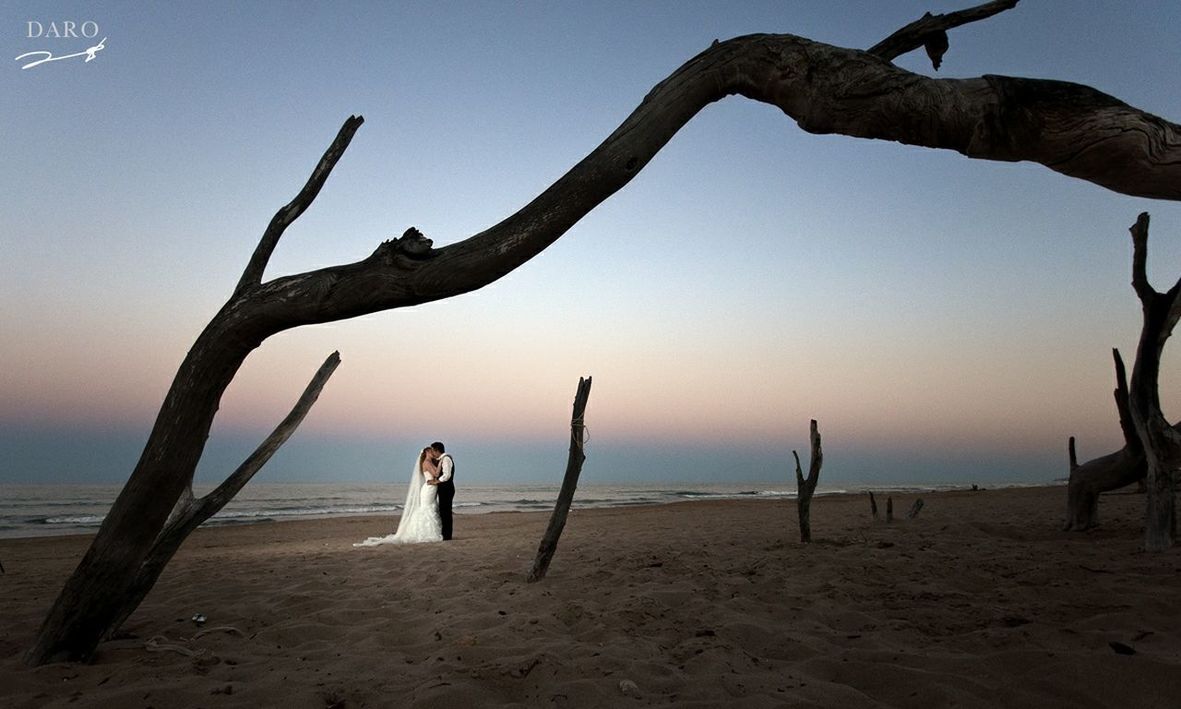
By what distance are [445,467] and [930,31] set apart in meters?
11.0

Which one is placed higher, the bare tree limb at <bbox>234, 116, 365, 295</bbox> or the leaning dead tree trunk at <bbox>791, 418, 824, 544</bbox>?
the bare tree limb at <bbox>234, 116, 365, 295</bbox>

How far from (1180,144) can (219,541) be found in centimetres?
1609

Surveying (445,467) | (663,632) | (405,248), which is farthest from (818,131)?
(445,467)

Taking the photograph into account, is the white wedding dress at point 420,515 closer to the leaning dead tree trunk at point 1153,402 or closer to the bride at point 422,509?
the bride at point 422,509

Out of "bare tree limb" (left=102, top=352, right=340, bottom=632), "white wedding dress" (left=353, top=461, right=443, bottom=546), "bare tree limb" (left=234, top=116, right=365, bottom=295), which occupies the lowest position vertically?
"white wedding dress" (left=353, top=461, right=443, bottom=546)

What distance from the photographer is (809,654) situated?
372 cm

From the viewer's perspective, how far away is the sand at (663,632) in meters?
3.12

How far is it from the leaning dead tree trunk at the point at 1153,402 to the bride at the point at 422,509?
34.5 ft

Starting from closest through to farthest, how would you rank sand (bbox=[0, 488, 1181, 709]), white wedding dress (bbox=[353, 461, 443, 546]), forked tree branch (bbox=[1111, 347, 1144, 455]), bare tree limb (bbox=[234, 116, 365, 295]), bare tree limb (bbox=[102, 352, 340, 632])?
1. sand (bbox=[0, 488, 1181, 709])
2. bare tree limb (bbox=[234, 116, 365, 295])
3. bare tree limb (bbox=[102, 352, 340, 632])
4. forked tree branch (bbox=[1111, 347, 1144, 455])
5. white wedding dress (bbox=[353, 461, 443, 546])

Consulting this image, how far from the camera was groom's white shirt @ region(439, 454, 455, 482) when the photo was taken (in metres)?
12.0

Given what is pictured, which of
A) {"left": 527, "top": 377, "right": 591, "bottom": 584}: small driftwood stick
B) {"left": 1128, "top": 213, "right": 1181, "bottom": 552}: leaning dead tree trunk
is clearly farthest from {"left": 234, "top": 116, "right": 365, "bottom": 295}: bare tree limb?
{"left": 1128, "top": 213, "right": 1181, "bottom": 552}: leaning dead tree trunk

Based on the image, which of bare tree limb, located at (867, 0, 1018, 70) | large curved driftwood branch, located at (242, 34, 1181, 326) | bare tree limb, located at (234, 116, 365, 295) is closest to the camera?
large curved driftwood branch, located at (242, 34, 1181, 326)

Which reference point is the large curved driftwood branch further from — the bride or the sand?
the bride

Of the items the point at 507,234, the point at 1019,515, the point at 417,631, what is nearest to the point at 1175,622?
the point at 507,234
